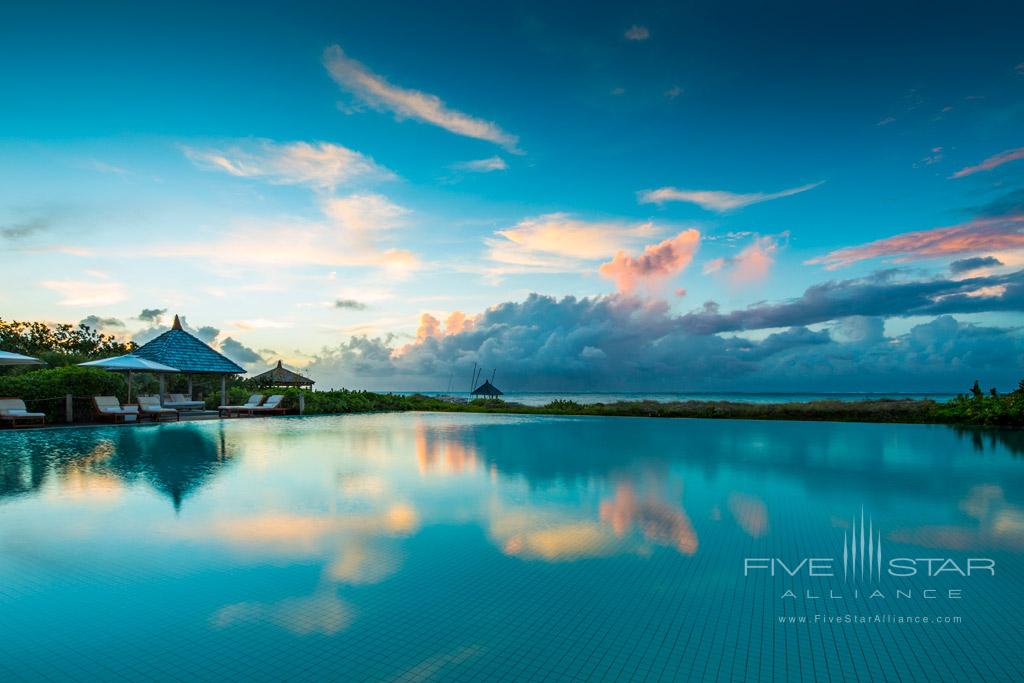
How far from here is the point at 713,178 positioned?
14.5m

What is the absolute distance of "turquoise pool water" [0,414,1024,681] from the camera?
2.62 metres

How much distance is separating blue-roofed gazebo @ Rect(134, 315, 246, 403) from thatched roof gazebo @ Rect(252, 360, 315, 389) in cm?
446

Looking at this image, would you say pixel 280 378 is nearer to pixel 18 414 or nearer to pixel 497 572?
pixel 18 414

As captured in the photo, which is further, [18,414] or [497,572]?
[18,414]

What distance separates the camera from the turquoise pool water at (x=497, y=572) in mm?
2621

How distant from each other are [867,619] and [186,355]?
70.3ft

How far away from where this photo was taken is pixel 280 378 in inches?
982

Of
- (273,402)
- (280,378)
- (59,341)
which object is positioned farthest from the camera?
(59,341)

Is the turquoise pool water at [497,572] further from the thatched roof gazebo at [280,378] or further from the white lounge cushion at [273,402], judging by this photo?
the thatched roof gazebo at [280,378]
